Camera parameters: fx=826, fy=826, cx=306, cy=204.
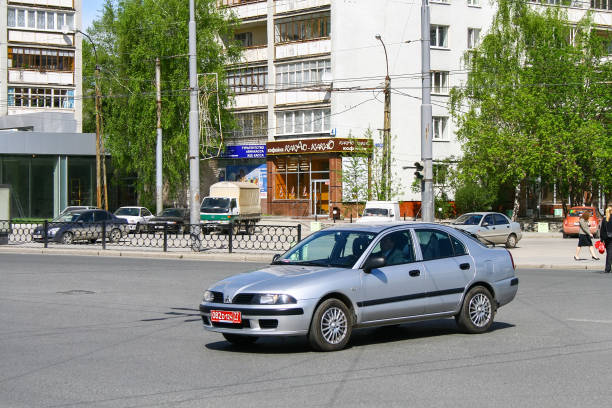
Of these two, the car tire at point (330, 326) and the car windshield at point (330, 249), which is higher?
the car windshield at point (330, 249)

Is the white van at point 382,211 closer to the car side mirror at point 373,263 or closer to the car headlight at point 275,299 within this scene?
the car side mirror at point 373,263

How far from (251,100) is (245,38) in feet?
17.7

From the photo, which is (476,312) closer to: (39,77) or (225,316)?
(225,316)

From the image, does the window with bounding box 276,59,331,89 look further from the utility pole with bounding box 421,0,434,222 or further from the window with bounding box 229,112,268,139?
the utility pole with bounding box 421,0,434,222

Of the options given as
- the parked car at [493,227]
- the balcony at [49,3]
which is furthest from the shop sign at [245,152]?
the parked car at [493,227]

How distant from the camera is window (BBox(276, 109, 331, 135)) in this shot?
55.8m

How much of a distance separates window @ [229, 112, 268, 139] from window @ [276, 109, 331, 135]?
A: 1399 millimetres

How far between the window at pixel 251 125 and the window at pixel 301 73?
2799 mm

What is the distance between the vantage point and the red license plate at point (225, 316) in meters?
9.45

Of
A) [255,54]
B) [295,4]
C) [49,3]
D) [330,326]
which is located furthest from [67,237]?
[49,3]

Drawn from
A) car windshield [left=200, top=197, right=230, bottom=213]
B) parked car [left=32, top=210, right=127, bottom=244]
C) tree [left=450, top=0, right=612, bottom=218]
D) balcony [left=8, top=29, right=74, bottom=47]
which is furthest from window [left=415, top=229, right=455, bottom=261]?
balcony [left=8, top=29, right=74, bottom=47]

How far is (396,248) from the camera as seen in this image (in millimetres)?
10539

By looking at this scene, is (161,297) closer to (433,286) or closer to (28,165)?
(433,286)

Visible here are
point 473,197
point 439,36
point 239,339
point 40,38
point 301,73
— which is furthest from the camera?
point 40,38
